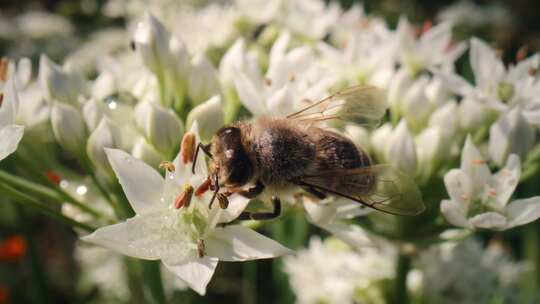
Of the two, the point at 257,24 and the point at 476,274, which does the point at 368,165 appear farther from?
the point at 257,24

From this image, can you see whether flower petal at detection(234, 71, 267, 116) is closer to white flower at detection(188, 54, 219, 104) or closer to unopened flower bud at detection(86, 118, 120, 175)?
white flower at detection(188, 54, 219, 104)

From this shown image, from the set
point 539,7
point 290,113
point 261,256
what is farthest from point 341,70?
point 539,7

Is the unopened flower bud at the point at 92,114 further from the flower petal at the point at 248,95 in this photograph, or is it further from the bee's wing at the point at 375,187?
the bee's wing at the point at 375,187

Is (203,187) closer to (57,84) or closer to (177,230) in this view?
(177,230)

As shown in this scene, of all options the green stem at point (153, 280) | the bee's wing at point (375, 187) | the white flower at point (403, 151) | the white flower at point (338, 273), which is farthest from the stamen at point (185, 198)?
the white flower at point (338, 273)

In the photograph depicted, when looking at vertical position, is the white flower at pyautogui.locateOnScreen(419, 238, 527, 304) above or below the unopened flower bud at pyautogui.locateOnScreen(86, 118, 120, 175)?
below

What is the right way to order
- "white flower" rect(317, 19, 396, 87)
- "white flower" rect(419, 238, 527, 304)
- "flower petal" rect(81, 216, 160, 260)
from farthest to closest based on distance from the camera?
1. "white flower" rect(419, 238, 527, 304)
2. "white flower" rect(317, 19, 396, 87)
3. "flower petal" rect(81, 216, 160, 260)

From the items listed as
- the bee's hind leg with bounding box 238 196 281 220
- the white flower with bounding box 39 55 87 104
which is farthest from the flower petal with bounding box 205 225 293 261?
the white flower with bounding box 39 55 87 104
